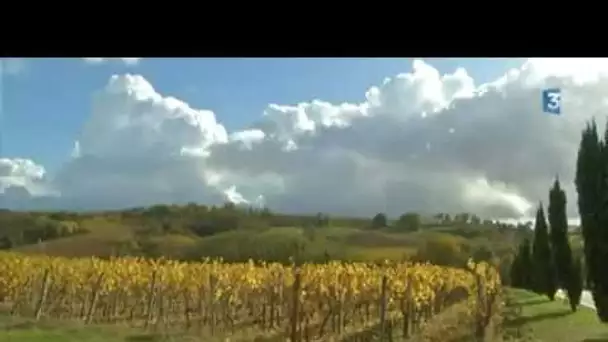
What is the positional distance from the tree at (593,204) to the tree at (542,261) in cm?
14

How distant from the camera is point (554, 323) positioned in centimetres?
359

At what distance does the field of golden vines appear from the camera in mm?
3686

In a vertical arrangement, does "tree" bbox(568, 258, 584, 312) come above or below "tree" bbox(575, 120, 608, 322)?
below

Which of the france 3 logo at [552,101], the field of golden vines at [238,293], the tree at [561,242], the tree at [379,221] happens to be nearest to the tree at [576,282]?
the tree at [561,242]

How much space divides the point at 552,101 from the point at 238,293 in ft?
4.81

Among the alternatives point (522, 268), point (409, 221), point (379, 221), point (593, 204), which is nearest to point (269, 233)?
point (379, 221)

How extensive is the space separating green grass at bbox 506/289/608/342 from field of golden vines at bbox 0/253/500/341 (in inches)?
6.1

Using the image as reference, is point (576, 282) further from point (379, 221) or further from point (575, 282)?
point (379, 221)

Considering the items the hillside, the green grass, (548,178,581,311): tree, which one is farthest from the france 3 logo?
the green grass

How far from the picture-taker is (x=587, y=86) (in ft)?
11.8

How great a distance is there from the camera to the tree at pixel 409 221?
12.1 feet

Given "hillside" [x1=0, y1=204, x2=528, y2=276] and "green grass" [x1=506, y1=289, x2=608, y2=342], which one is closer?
"green grass" [x1=506, y1=289, x2=608, y2=342]

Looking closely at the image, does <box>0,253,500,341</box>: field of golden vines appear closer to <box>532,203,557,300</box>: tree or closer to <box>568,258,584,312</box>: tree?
<box>532,203,557,300</box>: tree

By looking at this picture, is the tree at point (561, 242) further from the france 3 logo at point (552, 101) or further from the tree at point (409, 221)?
the tree at point (409, 221)
